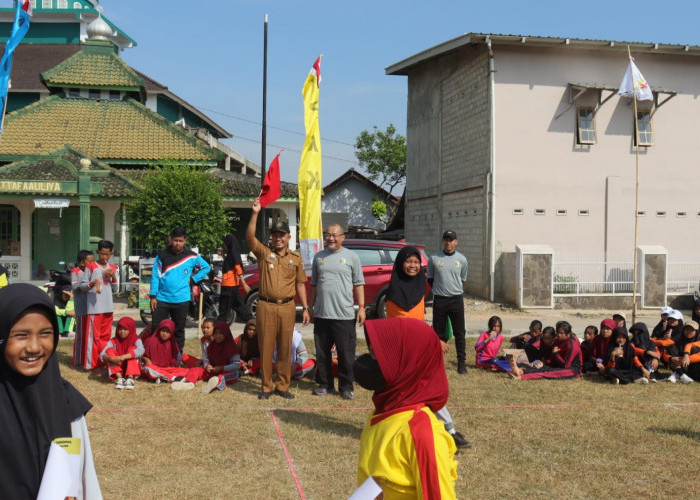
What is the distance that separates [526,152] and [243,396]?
48.0ft

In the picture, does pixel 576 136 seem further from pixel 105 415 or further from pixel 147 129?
pixel 105 415

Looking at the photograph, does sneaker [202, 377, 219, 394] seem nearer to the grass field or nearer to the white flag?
the grass field

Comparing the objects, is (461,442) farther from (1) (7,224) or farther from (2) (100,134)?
(2) (100,134)

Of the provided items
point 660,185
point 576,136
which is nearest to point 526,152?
point 576,136

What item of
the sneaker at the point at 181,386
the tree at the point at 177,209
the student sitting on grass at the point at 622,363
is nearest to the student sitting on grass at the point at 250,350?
the sneaker at the point at 181,386

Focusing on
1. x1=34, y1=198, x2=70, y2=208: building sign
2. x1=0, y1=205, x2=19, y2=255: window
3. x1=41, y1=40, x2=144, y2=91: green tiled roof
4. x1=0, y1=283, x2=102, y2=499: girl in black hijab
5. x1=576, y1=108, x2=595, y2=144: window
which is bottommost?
x1=0, y1=283, x2=102, y2=499: girl in black hijab

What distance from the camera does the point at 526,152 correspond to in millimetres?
20641

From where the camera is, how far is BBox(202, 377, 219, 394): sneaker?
841cm

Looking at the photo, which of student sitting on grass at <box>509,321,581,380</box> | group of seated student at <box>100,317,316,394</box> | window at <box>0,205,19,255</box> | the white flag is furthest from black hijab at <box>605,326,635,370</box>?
window at <box>0,205,19,255</box>

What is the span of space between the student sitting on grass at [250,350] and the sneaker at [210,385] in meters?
0.98

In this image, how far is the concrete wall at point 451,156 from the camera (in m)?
20.9

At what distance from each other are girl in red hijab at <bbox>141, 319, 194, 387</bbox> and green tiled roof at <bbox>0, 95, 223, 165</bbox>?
45.7 ft

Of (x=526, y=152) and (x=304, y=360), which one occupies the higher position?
(x=526, y=152)

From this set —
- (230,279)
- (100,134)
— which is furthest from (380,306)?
(100,134)
